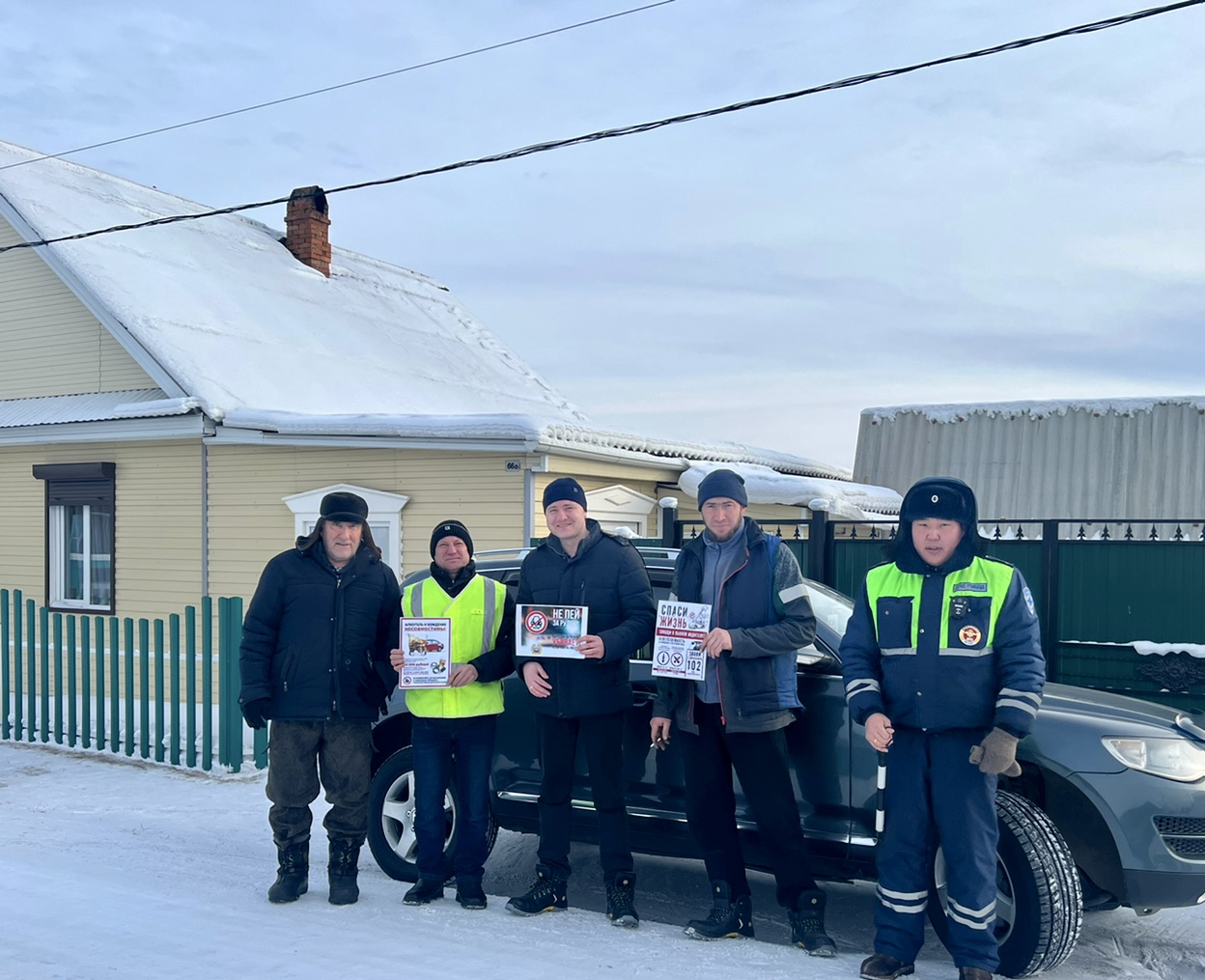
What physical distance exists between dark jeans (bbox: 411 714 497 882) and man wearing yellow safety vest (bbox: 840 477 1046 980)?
1828mm

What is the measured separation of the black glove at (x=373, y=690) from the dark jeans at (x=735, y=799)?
1.45 meters

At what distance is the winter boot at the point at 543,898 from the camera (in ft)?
16.8

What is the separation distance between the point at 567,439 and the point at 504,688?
4.81 metres

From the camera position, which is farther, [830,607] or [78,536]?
[78,536]

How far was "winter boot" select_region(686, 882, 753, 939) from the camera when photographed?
15.7ft

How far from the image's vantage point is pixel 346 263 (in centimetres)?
1983

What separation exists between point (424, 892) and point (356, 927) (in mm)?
401

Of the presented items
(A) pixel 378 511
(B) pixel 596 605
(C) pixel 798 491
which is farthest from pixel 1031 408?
(B) pixel 596 605

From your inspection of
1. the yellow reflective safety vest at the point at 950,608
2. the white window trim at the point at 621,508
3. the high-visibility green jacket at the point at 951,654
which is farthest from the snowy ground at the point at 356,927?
the white window trim at the point at 621,508

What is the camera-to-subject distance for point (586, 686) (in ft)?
16.4

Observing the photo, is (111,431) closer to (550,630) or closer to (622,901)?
(550,630)

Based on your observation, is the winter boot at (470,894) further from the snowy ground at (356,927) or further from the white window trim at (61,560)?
the white window trim at (61,560)

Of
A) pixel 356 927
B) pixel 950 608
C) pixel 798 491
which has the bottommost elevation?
pixel 356 927

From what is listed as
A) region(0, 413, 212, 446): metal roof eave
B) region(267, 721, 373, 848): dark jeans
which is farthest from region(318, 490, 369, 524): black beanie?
region(0, 413, 212, 446): metal roof eave
